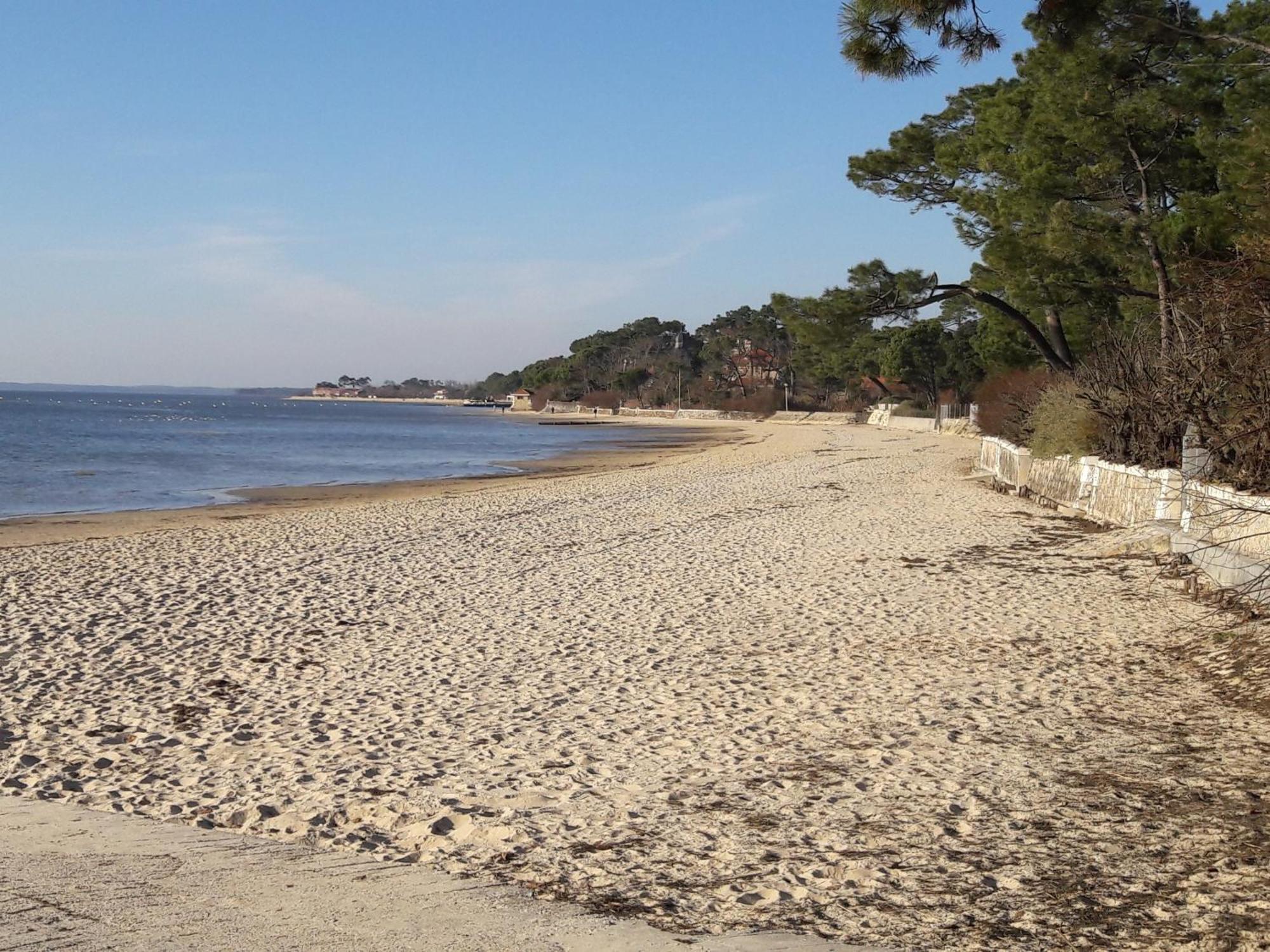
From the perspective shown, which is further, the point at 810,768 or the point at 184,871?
the point at 810,768

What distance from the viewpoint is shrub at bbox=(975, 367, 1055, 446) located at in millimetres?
22750

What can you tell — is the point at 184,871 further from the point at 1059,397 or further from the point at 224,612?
the point at 1059,397

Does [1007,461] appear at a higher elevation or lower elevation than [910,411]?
lower

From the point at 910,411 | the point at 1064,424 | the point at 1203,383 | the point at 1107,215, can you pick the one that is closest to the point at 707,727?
the point at 1203,383

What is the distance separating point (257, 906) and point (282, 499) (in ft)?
76.7

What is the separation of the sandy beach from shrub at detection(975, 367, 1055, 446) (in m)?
8.85

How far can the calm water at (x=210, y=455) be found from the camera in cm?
2839

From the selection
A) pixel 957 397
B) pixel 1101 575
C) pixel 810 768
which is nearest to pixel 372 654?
pixel 810 768

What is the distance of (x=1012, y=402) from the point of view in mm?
24859

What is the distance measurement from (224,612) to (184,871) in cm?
635

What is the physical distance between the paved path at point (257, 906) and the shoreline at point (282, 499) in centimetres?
1339

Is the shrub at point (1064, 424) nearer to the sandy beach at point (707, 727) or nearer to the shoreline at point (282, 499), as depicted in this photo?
the sandy beach at point (707, 727)

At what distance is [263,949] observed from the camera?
396 centimetres

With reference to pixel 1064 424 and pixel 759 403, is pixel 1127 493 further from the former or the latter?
pixel 759 403
